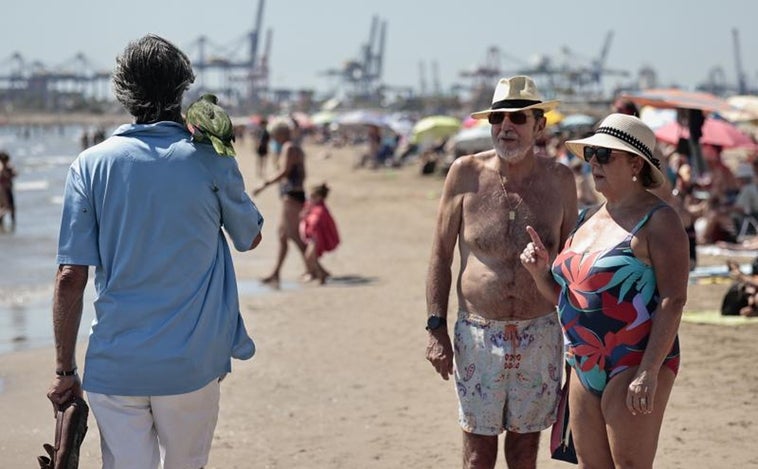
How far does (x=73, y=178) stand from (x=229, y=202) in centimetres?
44

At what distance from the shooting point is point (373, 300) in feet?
34.2

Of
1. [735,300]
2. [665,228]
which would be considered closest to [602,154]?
[665,228]

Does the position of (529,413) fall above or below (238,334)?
below

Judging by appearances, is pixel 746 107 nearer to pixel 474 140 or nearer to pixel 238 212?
pixel 474 140

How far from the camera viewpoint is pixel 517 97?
4098mm

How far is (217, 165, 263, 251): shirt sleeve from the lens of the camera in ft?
10.5

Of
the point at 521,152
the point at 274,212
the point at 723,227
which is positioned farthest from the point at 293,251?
the point at 521,152

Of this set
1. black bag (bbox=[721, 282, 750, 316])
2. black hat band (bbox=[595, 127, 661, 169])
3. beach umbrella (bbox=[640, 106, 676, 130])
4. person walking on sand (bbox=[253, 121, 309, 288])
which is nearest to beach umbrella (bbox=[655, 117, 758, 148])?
beach umbrella (bbox=[640, 106, 676, 130])

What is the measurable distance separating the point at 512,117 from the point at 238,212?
1.30m

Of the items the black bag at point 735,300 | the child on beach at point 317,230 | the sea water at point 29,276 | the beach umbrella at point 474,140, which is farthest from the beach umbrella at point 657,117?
the sea water at point 29,276

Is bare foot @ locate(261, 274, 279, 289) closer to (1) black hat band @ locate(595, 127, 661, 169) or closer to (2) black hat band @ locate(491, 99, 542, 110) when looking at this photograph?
(2) black hat band @ locate(491, 99, 542, 110)

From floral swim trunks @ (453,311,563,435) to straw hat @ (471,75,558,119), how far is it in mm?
785

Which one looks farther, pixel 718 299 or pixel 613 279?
pixel 718 299

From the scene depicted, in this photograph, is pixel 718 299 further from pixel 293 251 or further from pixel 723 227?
pixel 293 251
